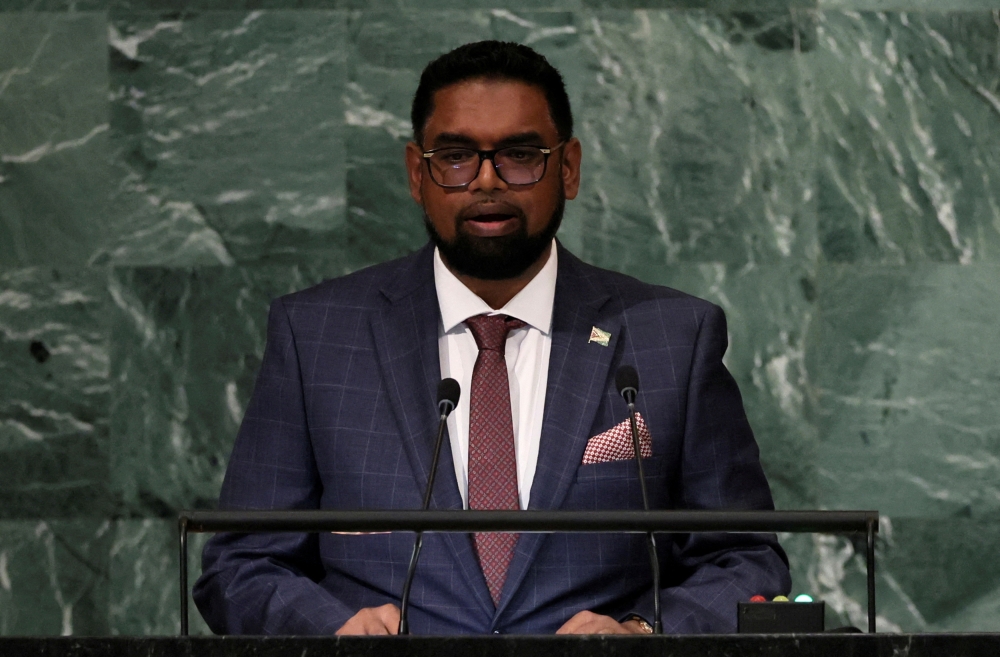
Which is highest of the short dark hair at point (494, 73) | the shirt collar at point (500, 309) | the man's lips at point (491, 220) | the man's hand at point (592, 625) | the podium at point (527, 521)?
the short dark hair at point (494, 73)

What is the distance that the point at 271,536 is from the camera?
2861 millimetres

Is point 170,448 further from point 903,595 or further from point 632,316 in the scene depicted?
point 903,595

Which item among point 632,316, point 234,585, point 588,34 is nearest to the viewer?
point 234,585

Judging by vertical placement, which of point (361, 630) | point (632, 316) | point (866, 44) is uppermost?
point (866, 44)

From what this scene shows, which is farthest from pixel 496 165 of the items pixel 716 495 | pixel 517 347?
pixel 716 495

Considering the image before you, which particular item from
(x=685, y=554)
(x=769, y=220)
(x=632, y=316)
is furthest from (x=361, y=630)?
(x=769, y=220)

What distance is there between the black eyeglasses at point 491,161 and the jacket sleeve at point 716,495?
1.56 feet

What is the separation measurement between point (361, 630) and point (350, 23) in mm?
2233

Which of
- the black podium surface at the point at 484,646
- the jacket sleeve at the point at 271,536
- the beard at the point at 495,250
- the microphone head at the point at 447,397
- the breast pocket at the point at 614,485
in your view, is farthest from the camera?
the beard at the point at 495,250

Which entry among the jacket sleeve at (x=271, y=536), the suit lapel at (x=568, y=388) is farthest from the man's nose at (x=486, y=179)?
the jacket sleeve at (x=271, y=536)

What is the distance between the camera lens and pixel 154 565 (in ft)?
14.0

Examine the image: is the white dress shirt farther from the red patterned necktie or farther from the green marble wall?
the green marble wall

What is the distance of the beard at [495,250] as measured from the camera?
2.94 metres

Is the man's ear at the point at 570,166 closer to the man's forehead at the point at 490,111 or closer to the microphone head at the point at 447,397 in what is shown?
the man's forehead at the point at 490,111
